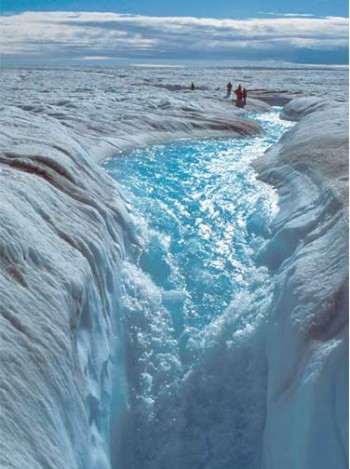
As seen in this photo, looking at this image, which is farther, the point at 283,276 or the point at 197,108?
the point at 197,108

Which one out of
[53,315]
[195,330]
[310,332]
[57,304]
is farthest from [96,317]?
[310,332]

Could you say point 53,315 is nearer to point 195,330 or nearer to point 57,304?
point 57,304

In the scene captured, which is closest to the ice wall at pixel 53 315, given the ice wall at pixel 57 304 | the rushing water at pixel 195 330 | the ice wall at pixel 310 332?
the ice wall at pixel 57 304

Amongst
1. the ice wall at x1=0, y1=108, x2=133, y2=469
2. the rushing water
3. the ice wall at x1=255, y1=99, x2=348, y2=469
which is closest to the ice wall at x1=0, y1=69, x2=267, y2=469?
the ice wall at x1=0, y1=108, x2=133, y2=469

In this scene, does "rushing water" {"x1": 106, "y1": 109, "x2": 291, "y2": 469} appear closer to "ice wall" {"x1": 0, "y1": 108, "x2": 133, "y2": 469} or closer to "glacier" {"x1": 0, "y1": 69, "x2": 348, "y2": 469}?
"glacier" {"x1": 0, "y1": 69, "x2": 348, "y2": 469}

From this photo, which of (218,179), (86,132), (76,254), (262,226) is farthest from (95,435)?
(86,132)

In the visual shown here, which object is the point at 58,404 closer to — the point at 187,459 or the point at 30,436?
the point at 30,436
